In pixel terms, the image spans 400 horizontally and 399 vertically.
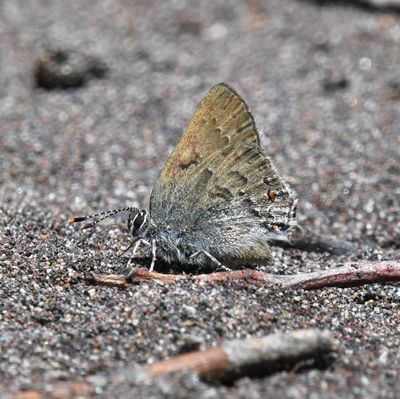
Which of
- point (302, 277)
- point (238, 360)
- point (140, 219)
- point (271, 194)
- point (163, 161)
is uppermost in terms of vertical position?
point (271, 194)

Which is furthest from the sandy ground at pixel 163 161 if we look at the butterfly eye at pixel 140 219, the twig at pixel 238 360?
the butterfly eye at pixel 140 219

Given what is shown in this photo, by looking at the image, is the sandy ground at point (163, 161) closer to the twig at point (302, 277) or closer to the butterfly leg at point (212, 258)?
the twig at point (302, 277)

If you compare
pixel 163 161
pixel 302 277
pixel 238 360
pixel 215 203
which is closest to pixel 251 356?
pixel 238 360

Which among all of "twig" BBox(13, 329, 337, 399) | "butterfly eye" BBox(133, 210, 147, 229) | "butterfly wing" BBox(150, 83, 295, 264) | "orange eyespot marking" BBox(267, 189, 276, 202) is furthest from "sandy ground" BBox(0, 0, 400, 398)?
"orange eyespot marking" BBox(267, 189, 276, 202)

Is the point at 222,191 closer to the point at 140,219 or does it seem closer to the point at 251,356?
the point at 140,219

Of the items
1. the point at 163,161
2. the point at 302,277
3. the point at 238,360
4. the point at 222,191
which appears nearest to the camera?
the point at 238,360
